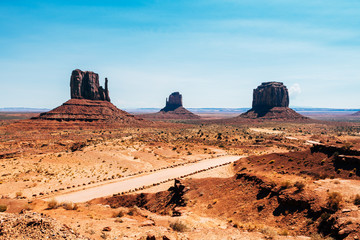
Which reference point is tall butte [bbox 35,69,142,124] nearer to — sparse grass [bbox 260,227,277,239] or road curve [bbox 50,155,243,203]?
road curve [bbox 50,155,243,203]

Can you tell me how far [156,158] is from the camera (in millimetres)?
46219

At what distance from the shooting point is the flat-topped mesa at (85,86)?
115125mm

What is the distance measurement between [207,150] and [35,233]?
1845 inches

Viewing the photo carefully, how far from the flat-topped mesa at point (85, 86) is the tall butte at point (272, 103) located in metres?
113

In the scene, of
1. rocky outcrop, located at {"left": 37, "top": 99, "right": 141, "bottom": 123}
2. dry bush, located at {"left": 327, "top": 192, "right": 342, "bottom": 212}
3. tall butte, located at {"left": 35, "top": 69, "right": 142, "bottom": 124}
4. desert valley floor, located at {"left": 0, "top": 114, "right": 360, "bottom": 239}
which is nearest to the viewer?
desert valley floor, located at {"left": 0, "top": 114, "right": 360, "bottom": 239}

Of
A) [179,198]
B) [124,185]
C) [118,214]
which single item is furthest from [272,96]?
[118,214]

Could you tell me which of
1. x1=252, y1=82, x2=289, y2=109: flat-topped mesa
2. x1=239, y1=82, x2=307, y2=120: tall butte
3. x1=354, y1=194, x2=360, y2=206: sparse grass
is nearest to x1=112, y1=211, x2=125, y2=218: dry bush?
x1=354, y1=194, x2=360, y2=206: sparse grass

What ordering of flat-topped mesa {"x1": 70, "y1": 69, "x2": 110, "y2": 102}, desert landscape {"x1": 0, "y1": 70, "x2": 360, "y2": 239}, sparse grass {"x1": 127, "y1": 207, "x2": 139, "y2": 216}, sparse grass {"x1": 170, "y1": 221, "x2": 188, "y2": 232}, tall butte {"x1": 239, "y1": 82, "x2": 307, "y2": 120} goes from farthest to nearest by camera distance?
tall butte {"x1": 239, "y1": 82, "x2": 307, "y2": 120}, flat-topped mesa {"x1": 70, "y1": 69, "x2": 110, "y2": 102}, sparse grass {"x1": 127, "y1": 207, "x2": 139, "y2": 216}, sparse grass {"x1": 170, "y1": 221, "x2": 188, "y2": 232}, desert landscape {"x1": 0, "y1": 70, "x2": 360, "y2": 239}

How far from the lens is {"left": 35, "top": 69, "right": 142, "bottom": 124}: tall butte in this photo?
103 metres

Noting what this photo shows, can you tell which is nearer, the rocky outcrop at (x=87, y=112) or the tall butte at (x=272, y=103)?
the rocky outcrop at (x=87, y=112)

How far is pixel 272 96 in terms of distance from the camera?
178 metres

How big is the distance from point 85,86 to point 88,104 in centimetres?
1210

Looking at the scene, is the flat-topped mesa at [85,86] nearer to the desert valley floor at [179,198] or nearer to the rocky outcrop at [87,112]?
the rocky outcrop at [87,112]

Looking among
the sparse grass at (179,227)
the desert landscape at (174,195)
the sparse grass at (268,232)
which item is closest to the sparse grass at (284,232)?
the desert landscape at (174,195)
